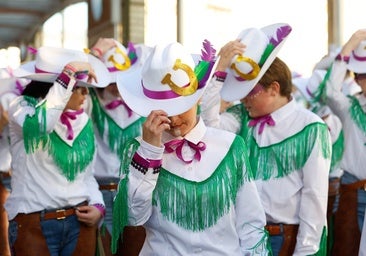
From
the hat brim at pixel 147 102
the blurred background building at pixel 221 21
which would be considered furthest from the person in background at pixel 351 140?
the hat brim at pixel 147 102

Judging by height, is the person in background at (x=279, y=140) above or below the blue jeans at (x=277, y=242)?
above

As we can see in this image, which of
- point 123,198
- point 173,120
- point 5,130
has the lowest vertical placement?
point 5,130

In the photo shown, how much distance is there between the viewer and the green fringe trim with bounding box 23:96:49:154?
363 centimetres

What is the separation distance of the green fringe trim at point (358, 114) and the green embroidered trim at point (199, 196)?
2.03m

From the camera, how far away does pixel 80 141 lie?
3.97 metres

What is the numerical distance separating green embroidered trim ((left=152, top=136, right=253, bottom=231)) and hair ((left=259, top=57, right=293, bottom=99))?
995 millimetres

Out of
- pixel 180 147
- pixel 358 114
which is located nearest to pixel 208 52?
pixel 180 147

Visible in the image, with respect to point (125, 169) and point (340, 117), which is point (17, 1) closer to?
point (340, 117)

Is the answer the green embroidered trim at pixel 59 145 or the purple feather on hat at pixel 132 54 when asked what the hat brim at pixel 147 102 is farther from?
the purple feather on hat at pixel 132 54

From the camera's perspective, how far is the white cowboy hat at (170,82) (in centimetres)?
257

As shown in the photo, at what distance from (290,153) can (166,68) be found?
1.14 metres

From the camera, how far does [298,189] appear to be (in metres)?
3.47

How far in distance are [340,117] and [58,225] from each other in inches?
81.6

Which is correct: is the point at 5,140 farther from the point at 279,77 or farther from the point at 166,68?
the point at 166,68
